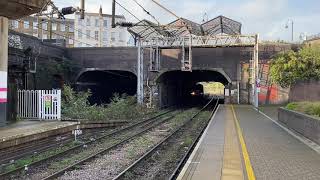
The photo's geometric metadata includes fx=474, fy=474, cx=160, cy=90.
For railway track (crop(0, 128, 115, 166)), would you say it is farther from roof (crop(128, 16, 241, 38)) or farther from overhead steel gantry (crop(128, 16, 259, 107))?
overhead steel gantry (crop(128, 16, 259, 107))

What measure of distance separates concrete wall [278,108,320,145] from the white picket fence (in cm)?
1087

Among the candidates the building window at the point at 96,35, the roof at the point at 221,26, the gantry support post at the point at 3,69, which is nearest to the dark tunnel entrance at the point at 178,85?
the roof at the point at 221,26

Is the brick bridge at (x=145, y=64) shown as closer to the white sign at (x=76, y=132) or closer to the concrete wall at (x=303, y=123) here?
the white sign at (x=76, y=132)

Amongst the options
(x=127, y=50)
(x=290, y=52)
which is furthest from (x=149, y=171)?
(x=127, y=50)

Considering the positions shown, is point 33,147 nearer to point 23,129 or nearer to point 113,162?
point 23,129

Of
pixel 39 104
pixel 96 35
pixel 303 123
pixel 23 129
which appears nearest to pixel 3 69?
pixel 23 129

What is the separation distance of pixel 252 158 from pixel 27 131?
8219 millimetres

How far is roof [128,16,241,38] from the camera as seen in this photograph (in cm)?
4353

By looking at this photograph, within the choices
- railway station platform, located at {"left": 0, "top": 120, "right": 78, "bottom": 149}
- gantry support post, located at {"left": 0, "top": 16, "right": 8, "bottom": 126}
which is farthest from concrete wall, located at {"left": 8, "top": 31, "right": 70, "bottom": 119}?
gantry support post, located at {"left": 0, "top": 16, "right": 8, "bottom": 126}

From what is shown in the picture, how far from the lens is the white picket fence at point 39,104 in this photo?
2253 centimetres

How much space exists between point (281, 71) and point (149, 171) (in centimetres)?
3372

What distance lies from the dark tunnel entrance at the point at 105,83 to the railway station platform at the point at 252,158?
34.4 metres

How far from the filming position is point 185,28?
4544cm

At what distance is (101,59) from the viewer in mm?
50656
